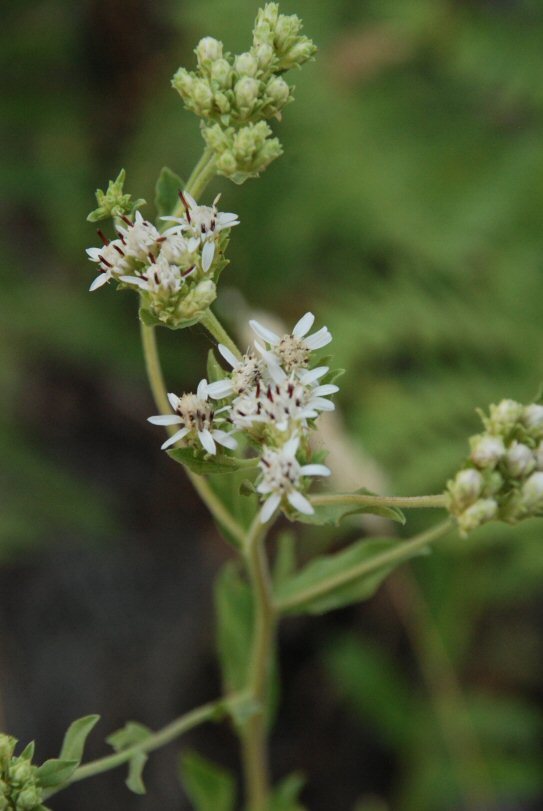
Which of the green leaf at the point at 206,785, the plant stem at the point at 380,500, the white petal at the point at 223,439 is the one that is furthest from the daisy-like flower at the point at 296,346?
the green leaf at the point at 206,785

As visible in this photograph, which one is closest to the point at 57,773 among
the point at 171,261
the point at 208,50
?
the point at 171,261

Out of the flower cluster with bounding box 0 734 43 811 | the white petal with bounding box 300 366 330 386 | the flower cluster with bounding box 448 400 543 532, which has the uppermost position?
the white petal with bounding box 300 366 330 386

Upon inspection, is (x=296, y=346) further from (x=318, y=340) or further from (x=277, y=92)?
(x=277, y=92)

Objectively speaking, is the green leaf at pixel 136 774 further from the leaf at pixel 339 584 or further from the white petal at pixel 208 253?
the white petal at pixel 208 253

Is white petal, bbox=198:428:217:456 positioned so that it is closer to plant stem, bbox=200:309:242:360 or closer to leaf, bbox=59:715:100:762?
plant stem, bbox=200:309:242:360

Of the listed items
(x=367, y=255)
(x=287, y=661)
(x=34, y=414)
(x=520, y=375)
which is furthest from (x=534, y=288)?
(x=34, y=414)

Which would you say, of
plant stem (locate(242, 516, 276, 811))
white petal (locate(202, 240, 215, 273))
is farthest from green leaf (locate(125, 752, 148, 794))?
white petal (locate(202, 240, 215, 273))
